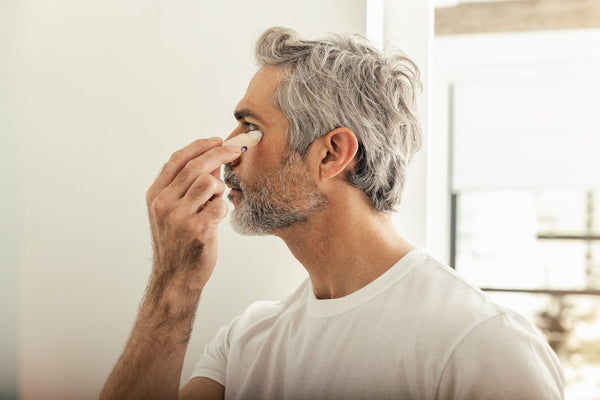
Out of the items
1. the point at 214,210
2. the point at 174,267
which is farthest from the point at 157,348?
the point at 214,210

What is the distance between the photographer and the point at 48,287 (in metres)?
0.88

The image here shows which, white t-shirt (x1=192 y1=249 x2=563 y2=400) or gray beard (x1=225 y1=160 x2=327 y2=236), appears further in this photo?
gray beard (x1=225 y1=160 x2=327 y2=236)

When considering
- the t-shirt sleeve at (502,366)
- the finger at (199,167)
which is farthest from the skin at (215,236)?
the t-shirt sleeve at (502,366)

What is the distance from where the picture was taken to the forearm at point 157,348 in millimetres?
764

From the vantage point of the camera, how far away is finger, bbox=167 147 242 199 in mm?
741

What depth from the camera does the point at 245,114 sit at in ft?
2.60

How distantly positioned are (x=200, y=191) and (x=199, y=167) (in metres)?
0.04

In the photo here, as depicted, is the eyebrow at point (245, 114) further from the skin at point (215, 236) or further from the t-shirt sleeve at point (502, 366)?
the t-shirt sleeve at point (502, 366)

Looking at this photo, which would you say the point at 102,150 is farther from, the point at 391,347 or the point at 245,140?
the point at 391,347

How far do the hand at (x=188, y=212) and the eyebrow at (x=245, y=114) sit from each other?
0.06 meters

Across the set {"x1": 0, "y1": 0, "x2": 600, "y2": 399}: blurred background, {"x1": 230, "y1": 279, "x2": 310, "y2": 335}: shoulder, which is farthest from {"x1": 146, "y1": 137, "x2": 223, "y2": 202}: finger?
{"x1": 230, "y1": 279, "x2": 310, "y2": 335}: shoulder

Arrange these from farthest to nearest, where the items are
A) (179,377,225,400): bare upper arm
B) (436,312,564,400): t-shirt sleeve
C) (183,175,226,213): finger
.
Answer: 1. (179,377,225,400): bare upper arm
2. (183,175,226,213): finger
3. (436,312,564,400): t-shirt sleeve

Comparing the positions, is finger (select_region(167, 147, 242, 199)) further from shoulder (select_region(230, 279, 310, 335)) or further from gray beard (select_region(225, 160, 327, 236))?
shoulder (select_region(230, 279, 310, 335))

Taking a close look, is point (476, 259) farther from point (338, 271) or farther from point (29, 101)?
point (29, 101)
